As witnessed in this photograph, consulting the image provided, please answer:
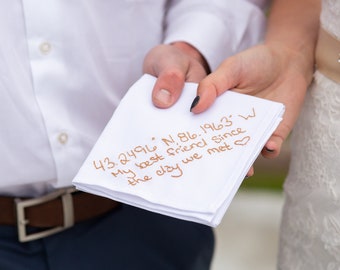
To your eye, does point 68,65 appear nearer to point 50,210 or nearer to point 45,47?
point 45,47

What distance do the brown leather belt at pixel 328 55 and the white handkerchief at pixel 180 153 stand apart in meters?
0.11

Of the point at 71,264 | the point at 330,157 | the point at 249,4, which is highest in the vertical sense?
the point at 249,4

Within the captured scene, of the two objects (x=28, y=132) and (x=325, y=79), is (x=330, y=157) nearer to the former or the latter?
(x=325, y=79)

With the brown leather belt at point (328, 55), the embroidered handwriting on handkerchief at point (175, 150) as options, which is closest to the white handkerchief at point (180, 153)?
the embroidered handwriting on handkerchief at point (175, 150)

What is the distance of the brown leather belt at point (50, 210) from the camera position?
3.35 ft

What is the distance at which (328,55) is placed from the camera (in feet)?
3.01

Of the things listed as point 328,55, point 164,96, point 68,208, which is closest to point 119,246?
point 68,208

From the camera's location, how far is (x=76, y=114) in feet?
3.38

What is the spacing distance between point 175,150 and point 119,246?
364 millimetres

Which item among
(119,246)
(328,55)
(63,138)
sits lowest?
(119,246)

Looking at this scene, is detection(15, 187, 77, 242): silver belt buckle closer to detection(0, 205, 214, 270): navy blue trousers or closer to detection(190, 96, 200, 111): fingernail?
detection(0, 205, 214, 270): navy blue trousers

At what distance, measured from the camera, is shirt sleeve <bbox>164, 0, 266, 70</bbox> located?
1091mm

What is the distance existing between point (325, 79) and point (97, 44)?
0.36 m

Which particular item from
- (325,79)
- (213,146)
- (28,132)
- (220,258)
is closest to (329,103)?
(325,79)
